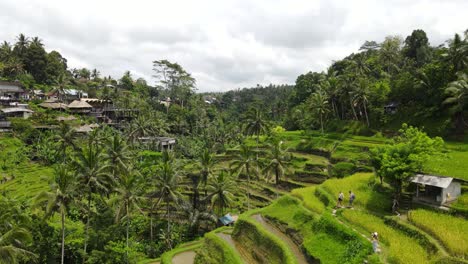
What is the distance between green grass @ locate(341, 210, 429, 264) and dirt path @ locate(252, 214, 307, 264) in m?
4.19

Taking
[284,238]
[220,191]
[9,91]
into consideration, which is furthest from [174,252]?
[9,91]

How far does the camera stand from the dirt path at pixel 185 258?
3005 cm

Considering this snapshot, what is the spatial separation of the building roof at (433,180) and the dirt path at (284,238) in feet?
31.3

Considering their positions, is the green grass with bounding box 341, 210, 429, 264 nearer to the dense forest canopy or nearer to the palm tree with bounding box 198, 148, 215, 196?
the dense forest canopy

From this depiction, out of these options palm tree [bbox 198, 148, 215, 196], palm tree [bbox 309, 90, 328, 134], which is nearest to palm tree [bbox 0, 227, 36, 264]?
palm tree [bbox 198, 148, 215, 196]

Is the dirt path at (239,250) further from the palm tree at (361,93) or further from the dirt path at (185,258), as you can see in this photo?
the palm tree at (361,93)

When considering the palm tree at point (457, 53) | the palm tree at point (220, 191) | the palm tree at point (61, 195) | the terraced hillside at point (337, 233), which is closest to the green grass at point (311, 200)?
the terraced hillside at point (337, 233)

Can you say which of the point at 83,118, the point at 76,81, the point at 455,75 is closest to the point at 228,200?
the point at 455,75

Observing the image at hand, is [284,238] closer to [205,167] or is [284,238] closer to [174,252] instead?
[174,252]

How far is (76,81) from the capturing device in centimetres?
10744

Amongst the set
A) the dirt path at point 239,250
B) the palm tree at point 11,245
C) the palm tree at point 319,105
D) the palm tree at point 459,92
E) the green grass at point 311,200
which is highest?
the palm tree at point 459,92

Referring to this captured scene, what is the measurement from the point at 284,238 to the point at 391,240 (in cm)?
797

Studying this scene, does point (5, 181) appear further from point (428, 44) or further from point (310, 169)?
point (428, 44)

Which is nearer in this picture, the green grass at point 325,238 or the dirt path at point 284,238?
the green grass at point 325,238
